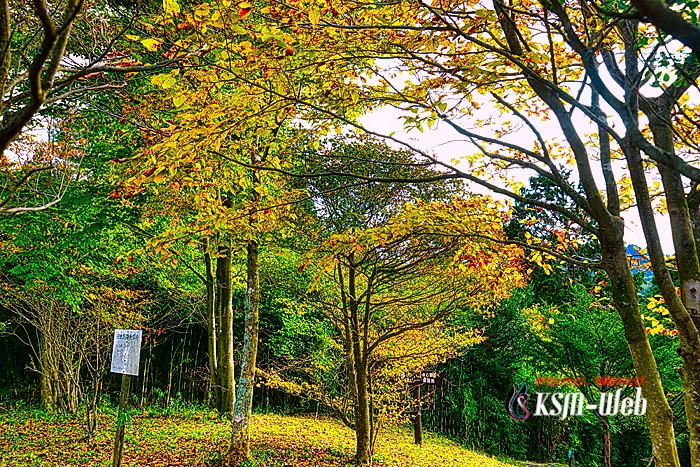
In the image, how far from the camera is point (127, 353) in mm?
4176

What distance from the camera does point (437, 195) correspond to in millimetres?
5246

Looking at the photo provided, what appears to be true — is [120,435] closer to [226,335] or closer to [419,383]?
[226,335]

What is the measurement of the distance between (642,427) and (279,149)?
8659mm

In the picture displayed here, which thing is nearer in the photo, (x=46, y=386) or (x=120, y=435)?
(x=120, y=435)

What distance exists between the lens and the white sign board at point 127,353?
414 centimetres

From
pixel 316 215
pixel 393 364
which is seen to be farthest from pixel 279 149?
pixel 393 364

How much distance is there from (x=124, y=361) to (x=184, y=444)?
239cm

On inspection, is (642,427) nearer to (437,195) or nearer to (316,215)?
(437,195)

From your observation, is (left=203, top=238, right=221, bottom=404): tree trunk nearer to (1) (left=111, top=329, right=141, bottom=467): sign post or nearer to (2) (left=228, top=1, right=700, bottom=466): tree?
(1) (left=111, top=329, right=141, bottom=467): sign post

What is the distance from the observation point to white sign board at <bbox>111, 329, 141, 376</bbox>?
414cm
